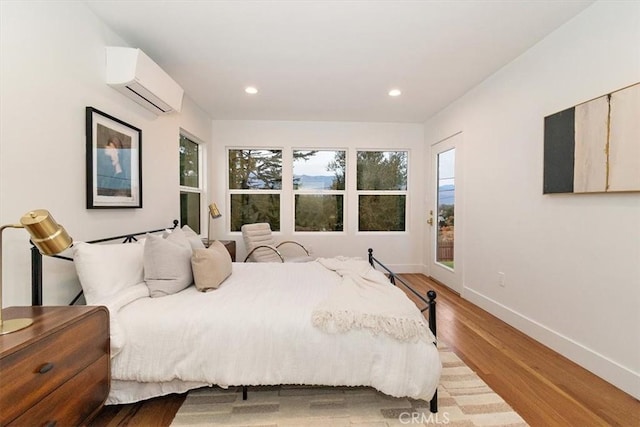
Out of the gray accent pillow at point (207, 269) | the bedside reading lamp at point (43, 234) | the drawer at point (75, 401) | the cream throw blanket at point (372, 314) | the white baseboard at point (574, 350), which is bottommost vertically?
the white baseboard at point (574, 350)

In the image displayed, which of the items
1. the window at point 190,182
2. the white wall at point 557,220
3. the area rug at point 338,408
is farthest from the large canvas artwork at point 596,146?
the window at point 190,182

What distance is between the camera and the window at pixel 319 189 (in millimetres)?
4891

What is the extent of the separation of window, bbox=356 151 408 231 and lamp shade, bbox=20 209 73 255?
420cm

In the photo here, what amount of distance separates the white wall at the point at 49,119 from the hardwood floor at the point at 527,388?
931 mm

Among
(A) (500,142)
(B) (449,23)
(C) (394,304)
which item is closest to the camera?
(C) (394,304)

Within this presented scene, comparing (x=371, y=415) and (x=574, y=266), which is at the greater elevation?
(x=574, y=266)

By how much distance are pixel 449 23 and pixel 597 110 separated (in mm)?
1179

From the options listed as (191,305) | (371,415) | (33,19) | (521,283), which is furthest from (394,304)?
(33,19)

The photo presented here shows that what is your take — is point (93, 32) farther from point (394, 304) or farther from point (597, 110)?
point (597, 110)

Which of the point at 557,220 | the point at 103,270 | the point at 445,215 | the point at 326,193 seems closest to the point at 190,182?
the point at 326,193

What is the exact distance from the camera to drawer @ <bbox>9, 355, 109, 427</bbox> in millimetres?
1073

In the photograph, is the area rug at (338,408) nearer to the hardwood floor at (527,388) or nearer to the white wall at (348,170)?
the hardwood floor at (527,388)

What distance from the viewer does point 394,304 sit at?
5.75ft

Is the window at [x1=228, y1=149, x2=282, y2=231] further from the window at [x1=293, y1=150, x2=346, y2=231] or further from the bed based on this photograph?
the bed
